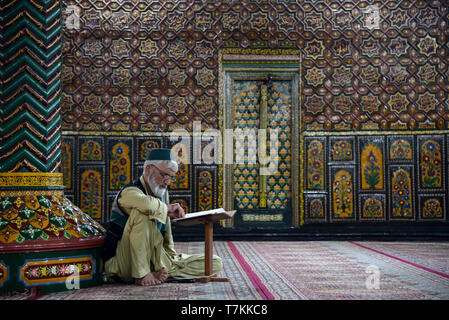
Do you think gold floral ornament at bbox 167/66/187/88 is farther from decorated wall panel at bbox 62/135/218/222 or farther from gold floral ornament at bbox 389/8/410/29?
gold floral ornament at bbox 389/8/410/29

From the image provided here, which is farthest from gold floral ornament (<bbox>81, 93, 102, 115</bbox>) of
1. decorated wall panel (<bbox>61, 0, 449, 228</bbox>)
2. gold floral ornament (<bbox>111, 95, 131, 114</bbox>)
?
gold floral ornament (<bbox>111, 95, 131, 114</bbox>)

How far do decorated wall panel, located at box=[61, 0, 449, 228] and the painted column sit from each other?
3.39 m

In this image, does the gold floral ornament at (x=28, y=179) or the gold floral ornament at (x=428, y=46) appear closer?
the gold floral ornament at (x=28, y=179)

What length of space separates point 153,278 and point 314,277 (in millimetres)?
1186

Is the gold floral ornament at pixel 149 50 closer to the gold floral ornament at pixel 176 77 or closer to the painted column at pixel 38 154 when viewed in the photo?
the gold floral ornament at pixel 176 77

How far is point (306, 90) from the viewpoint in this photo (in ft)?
21.3

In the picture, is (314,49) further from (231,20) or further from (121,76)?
(121,76)

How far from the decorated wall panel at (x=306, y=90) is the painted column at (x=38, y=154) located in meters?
3.39

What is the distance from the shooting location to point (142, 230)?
2.91 metres

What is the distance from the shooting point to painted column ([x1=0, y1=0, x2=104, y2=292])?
271cm

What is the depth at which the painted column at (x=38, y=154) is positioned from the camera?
271 cm

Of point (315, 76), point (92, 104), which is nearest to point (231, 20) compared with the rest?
point (315, 76)

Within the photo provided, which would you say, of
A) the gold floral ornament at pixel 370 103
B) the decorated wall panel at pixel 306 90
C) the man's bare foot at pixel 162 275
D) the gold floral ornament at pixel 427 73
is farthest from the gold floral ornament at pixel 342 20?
the man's bare foot at pixel 162 275
